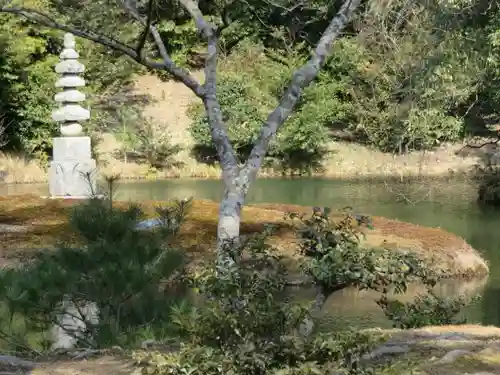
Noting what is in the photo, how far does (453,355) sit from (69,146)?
11.5 m

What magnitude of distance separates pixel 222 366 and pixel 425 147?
21501 millimetres

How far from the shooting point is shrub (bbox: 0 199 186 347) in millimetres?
4461

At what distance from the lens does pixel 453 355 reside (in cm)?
388

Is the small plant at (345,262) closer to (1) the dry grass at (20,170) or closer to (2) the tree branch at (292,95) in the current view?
(2) the tree branch at (292,95)

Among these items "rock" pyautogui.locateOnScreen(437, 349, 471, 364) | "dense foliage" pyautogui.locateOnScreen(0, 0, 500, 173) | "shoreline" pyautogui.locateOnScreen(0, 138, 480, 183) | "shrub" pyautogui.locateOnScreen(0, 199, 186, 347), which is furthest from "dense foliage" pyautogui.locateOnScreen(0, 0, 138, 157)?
"rock" pyautogui.locateOnScreen(437, 349, 471, 364)

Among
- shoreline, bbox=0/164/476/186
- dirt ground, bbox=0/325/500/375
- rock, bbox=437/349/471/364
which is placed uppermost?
shoreline, bbox=0/164/476/186

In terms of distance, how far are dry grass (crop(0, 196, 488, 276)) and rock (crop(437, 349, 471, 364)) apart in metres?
6.03

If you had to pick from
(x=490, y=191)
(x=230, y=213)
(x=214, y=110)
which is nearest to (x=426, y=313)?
(x=230, y=213)

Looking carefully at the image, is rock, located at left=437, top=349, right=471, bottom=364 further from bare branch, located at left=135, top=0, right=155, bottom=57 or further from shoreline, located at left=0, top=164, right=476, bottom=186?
shoreline, located at left=0, top=164, right=476, bottom=186

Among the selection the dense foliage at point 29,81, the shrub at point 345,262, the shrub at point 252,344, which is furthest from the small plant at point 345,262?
the dense foliage at point 29,81

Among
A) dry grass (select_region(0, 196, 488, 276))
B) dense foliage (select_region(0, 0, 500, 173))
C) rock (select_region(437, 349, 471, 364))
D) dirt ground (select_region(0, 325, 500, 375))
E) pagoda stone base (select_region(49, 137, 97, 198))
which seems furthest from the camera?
dense foliage (select_region(0, 0, 500, 173))

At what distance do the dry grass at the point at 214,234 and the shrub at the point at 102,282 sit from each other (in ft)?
17.7

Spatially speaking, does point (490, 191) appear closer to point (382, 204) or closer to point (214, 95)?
point (382, 204)

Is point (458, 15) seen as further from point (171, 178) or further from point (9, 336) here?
point (171, 178)
